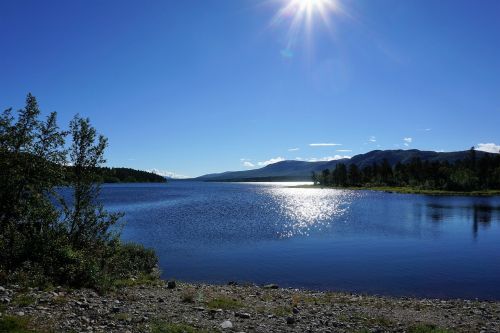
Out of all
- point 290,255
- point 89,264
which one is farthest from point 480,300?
point 89,264

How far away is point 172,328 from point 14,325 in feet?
17.4

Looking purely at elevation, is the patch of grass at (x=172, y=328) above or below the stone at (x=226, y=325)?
above

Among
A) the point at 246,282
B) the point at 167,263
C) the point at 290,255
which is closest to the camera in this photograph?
the point at 246,282

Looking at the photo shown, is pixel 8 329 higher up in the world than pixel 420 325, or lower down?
higher up

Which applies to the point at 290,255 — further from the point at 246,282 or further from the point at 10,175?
the point at 10,175

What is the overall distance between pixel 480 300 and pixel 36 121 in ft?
105

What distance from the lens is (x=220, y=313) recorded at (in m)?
18.7

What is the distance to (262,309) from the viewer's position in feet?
66.9

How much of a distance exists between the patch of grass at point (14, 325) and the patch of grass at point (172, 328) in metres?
4.07

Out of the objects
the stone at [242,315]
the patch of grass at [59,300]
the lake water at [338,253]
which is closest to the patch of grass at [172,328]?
the stone at [242,315]

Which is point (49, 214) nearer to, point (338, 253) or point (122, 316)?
point (122, 316)

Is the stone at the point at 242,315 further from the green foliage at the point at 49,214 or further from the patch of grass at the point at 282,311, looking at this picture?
the green foliage at the point at 49,214

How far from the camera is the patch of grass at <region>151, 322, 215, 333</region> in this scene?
1467 centimetres

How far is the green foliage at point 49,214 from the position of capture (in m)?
21.0
